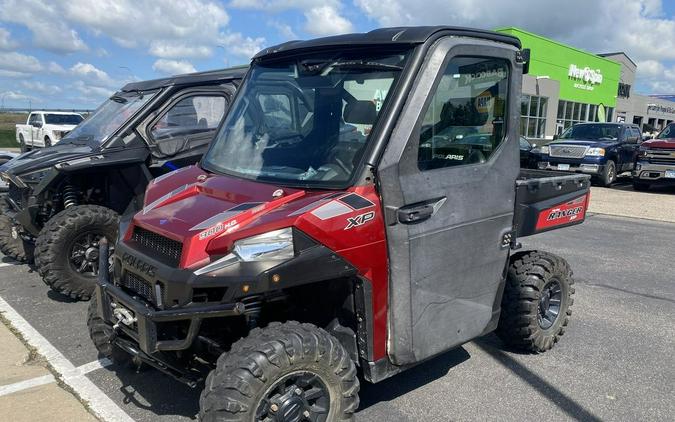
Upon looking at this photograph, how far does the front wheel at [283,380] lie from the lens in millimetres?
2494

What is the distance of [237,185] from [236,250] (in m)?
0.67

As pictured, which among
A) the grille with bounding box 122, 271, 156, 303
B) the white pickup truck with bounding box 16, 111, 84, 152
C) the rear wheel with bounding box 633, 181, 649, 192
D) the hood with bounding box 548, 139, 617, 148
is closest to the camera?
the grille with bounding box 122, 271, 156, 303

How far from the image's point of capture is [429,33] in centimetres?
308

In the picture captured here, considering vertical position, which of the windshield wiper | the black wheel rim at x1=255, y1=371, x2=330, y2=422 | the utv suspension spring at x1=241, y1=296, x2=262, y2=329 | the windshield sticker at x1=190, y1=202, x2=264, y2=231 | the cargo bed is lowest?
the black wheel rim at x1=255, y1=371, x2=330, y2=422

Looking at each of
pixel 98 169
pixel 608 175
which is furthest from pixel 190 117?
pixel 608 175

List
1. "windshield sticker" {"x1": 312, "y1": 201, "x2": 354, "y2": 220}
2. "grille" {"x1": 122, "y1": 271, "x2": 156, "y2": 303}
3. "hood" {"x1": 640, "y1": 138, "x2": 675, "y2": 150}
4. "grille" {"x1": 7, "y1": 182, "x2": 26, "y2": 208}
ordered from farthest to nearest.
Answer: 1. "hood" {"x1": 640, "y1": 138, "x2": 675, "y2": 150}
2. "grille" {"x1": 7, "y1": 182, "x2": 26, "y2": 208}
3. "grille" {"x1": 122, "y1": 271, "x2": 156, "y2": 303}
4. "windshield sticker" {"x1": 312, "y1": 201, "x2": 354, "y2": 220}

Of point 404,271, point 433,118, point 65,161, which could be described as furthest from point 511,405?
point 65,161

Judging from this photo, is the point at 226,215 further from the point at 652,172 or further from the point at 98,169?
the point at 652,172

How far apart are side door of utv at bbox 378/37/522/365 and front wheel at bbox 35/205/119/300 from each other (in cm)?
353

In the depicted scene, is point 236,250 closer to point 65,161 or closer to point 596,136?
point 65,161

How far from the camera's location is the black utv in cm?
530

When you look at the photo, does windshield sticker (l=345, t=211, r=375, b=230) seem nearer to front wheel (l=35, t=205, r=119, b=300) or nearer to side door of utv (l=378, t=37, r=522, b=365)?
side door of utv (l=378, t=37, r=522, b=365)

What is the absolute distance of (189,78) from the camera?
646cm

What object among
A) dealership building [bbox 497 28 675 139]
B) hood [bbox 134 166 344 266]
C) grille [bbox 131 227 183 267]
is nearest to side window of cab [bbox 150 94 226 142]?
hood [bbox 134 166 344 266]
